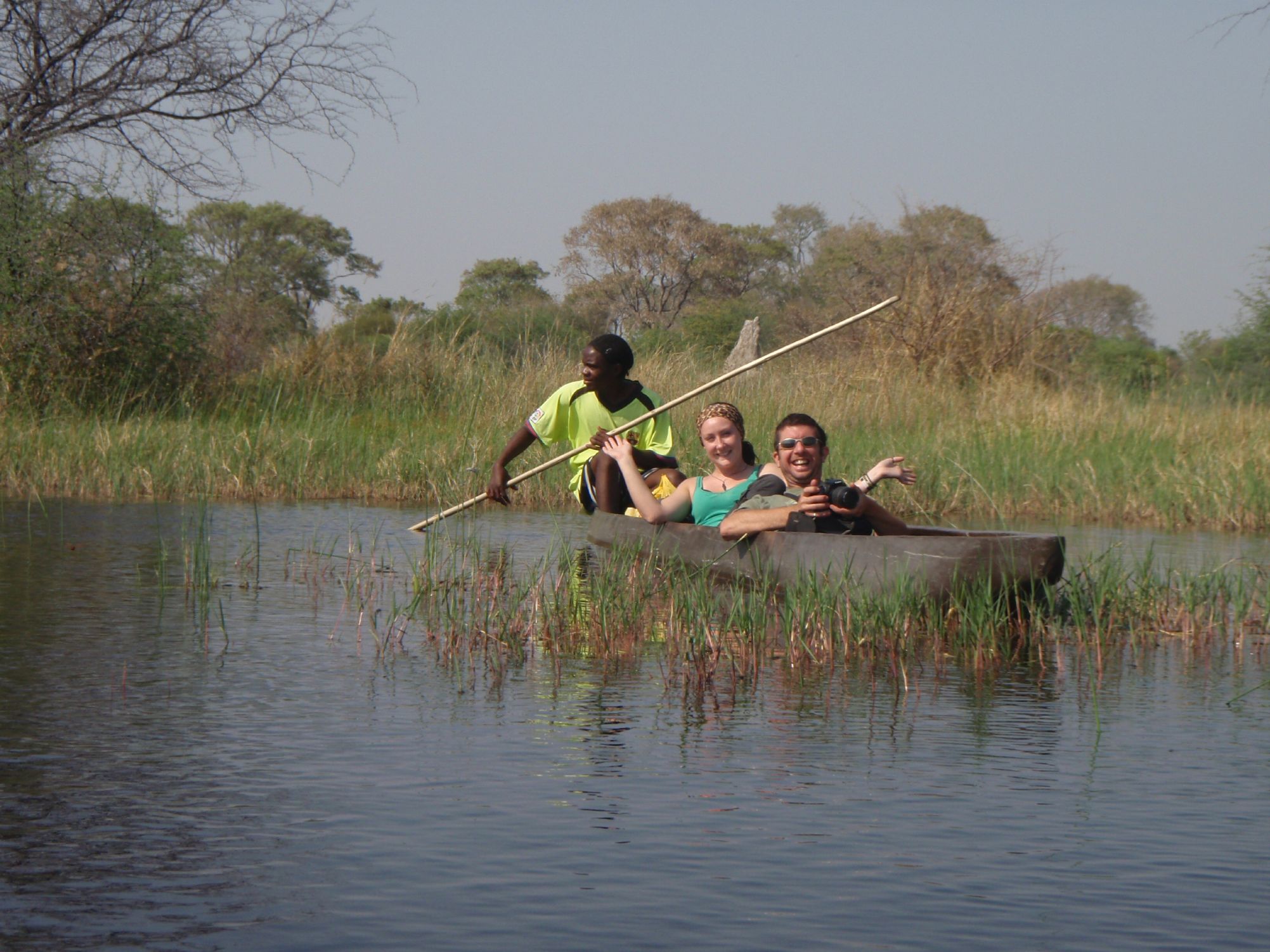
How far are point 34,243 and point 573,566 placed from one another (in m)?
11.8

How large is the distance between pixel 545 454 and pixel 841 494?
7.18 meters

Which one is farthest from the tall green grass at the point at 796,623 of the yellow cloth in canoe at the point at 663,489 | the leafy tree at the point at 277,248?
the leafy tree at the point at 277,248

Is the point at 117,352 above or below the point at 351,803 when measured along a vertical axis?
above

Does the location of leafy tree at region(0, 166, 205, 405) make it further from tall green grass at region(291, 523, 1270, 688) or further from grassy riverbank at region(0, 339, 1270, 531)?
tall green grass at region(291, 523, 1270, 688)

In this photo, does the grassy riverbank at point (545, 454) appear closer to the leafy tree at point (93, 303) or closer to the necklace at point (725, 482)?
the leafy tree at point (93, 303)

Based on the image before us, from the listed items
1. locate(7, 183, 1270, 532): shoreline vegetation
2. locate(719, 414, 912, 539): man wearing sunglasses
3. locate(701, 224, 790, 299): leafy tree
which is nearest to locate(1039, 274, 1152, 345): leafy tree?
locate(701, 224, 790, 299): leafy tree

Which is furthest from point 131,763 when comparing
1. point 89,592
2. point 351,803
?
point 89,592

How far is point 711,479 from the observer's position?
869 cm

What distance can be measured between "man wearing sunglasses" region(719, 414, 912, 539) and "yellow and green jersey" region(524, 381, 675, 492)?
2257 millimetres

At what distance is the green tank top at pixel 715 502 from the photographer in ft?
27.9

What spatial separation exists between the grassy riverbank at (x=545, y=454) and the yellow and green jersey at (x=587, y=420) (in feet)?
5.60

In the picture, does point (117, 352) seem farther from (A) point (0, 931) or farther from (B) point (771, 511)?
(A) point (0, 931)

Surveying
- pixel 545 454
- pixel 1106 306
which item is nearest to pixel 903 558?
pixel 545 454

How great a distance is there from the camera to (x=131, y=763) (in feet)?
15.1
